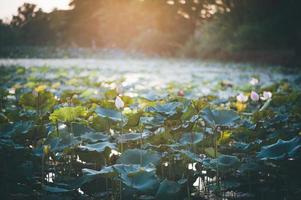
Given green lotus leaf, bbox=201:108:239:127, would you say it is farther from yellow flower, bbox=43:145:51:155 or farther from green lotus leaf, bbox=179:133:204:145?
yellow flower, bbox=43:145:51:155

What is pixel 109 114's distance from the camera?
84.1 inches

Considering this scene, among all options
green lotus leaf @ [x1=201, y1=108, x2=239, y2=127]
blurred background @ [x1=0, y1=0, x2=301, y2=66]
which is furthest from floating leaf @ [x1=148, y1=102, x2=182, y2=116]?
blurred background @ [x1=0, y1=0, x2=301, y2=66]

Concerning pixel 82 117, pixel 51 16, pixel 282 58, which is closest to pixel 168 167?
pixel 82 117

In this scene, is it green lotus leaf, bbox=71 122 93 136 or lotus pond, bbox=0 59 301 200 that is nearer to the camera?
lotus pond, bbox=0 59 301 200

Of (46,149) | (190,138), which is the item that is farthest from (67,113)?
(190,138)

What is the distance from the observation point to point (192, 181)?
1.89m

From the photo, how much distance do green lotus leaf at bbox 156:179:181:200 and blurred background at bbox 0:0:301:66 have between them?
14405 mm

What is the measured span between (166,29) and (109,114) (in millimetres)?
29407

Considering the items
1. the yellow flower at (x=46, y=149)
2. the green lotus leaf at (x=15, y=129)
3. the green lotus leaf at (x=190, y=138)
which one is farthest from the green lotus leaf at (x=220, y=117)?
the green lotus leaf at (x=15, y=129)

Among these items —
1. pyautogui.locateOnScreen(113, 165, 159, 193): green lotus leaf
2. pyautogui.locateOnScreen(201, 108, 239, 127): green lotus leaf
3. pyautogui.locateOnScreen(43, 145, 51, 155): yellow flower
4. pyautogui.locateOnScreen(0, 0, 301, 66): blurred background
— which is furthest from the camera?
pyautogui.locateOnScreen(0, 0, 301, 66): blurred background

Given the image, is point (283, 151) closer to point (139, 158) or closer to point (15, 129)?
point (139, 158)

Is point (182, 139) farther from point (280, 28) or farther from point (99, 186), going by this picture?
point (280, 28)

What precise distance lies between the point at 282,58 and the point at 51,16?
26.8 metres

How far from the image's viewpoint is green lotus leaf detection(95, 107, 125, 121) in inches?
81.8
